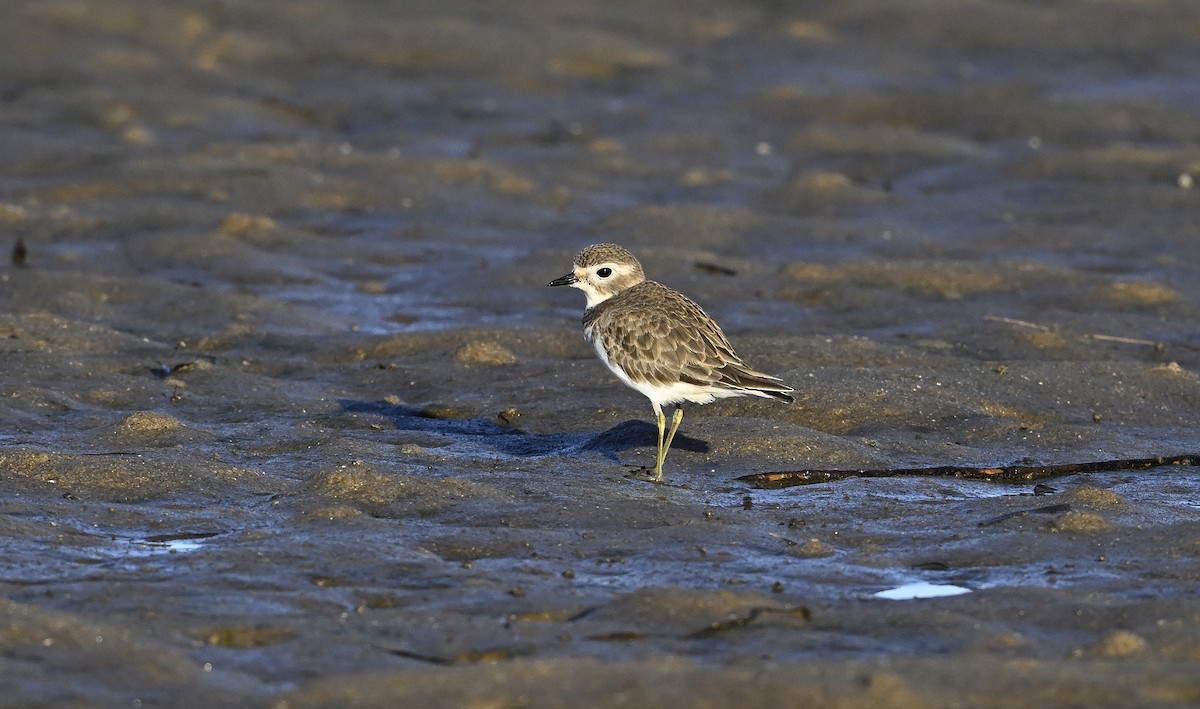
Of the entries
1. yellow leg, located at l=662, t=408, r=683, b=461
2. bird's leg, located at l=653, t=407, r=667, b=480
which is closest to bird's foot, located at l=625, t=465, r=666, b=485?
bird's leg, located at l=653, t=407, r=667, b=480

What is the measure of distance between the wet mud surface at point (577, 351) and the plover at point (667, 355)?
30 centimetres

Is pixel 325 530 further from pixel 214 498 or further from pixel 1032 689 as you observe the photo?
pixel 1032 689

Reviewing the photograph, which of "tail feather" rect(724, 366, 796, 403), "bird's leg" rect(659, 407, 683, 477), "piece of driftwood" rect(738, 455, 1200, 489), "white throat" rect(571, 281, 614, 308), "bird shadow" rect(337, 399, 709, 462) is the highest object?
"white throat" rect(571, 281, 614, 308)

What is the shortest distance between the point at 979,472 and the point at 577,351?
3093 millimetres

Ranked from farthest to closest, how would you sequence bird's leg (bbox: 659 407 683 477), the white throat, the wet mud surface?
the white throat, bird's leg (bbox: 659 407 683 477), the wet mud surface

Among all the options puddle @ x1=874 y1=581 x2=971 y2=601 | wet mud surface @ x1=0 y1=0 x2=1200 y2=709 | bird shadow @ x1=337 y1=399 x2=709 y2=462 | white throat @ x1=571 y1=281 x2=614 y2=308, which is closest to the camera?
wet mud surface @ x1=0 y1=0 x2=1200 y2=709

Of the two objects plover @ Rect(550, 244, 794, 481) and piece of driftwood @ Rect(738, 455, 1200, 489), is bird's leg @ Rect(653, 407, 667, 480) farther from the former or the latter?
piece of driftwood @ Rect(738, 455, 1200, 489)

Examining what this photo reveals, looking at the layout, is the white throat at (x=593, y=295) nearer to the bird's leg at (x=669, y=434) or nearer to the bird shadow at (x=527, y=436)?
the bird shadow at (x=527, y=436)

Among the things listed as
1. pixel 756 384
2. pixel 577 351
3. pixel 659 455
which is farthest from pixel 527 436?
pixel 577 351

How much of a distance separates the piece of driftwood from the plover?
39 centimetres

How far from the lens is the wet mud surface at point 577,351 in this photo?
530 cm

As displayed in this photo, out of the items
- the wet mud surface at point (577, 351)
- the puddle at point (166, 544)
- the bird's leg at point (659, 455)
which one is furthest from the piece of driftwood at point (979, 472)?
the puddle at point (166, 544)

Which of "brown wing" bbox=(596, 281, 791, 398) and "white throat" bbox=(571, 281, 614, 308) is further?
"white throat" bbox=(571, 281, 614, 308)

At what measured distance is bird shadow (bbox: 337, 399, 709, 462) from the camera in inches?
322
